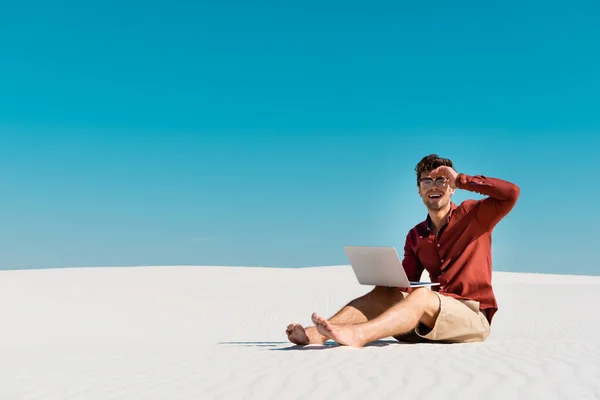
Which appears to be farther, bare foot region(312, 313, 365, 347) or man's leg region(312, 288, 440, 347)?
man's leg region(312, 288, 440, 347)

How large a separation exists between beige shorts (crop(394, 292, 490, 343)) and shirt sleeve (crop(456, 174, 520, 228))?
0.82m

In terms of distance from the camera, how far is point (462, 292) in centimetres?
613

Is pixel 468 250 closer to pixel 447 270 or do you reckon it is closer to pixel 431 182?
pixel 447 270

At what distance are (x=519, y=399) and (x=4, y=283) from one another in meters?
23.3

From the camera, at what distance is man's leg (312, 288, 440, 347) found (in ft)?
18.4

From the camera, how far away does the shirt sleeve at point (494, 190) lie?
5.73m

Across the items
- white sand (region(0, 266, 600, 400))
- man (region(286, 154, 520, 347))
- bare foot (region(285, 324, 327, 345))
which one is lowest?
white sand (region(0, 266, 600, 400))

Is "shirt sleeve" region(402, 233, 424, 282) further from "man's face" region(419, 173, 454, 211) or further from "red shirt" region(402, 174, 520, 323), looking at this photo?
"man's face" region(419, 173, 454, 211)

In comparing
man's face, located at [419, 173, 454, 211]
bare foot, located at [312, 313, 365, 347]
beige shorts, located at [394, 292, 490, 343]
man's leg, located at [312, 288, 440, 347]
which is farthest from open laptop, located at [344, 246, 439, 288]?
man's face, located at [419, 173, 454, 211]

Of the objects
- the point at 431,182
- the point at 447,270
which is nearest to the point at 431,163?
the point at 431,182

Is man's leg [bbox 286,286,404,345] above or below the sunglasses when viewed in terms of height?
below


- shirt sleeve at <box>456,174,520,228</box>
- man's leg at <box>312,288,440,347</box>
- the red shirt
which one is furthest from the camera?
the red shirt

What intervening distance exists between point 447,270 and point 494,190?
886 mm

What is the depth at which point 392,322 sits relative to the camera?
5.60m
